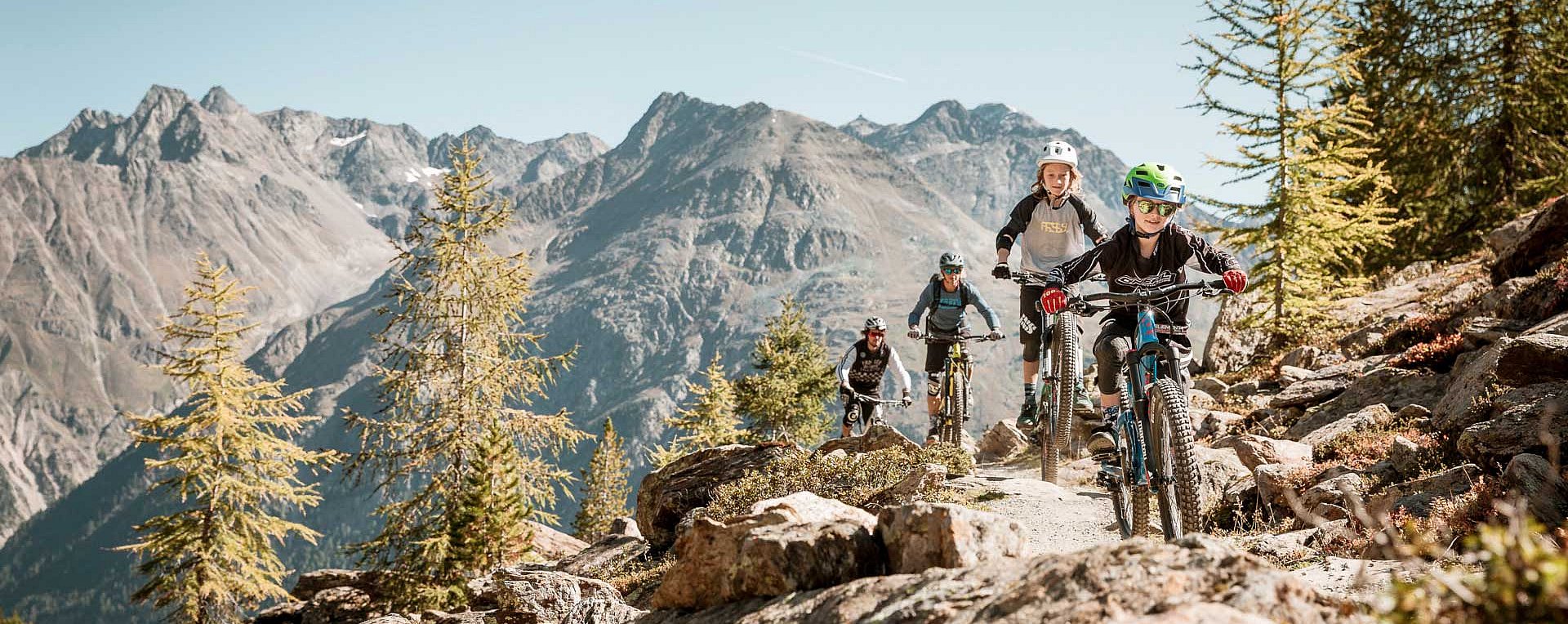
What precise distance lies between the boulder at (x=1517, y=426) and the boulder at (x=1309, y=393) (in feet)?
18.6

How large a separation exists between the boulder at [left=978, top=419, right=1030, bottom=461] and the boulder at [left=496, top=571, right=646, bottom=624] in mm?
10186

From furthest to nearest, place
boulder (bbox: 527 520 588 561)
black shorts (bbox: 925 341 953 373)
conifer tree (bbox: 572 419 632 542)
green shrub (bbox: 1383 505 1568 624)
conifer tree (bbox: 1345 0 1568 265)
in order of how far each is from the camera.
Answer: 1. conifer tree (bbox: 572 419 632 542)
2. boulder (bbox: 527 520 588 561)
3. conifer tree (bbox: 1345 0 1568 265)
4. black shorts (bbox: 925 341 953 373)
5. green shrub (bbox: 1383 505 1568 624)

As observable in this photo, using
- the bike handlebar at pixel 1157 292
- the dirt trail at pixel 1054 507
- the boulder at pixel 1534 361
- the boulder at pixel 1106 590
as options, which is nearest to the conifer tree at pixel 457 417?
the dirt trail at pixel 1054 507

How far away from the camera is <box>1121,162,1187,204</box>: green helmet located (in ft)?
23.5

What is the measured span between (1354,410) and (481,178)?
22647 millimetres

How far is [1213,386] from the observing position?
17.1m

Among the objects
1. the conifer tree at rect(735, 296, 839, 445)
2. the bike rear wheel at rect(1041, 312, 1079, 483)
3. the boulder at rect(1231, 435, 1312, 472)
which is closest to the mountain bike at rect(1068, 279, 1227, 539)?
the bike rear wheel at rect(1041, 312, 1079, 483)

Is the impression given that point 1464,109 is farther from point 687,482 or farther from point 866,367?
point 687,482

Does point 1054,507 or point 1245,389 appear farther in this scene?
point 1245,389

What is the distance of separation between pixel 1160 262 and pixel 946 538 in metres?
3.63

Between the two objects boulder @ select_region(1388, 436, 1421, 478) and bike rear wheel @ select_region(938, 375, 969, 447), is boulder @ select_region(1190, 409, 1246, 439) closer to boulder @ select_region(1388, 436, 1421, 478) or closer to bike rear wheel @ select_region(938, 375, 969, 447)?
bike rear wheel @ select_region(938, 375, 969, 447)

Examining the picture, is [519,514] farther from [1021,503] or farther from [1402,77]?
[1402,77]

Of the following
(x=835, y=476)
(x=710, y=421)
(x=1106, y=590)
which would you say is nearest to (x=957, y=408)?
(x=835, y=476)

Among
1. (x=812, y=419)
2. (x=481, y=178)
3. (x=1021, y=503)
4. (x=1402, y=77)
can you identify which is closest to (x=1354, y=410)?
(x=1021, y=503)
